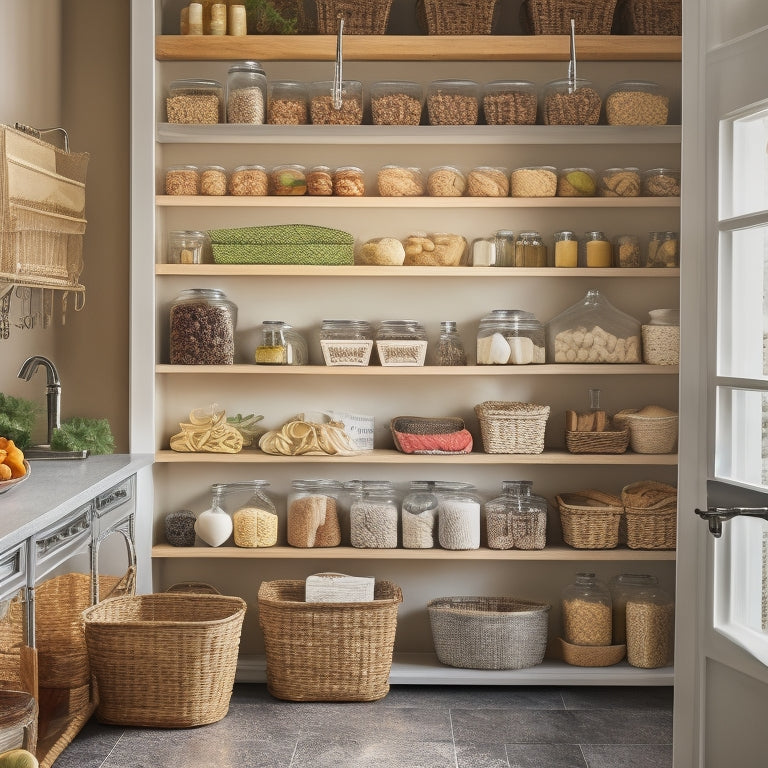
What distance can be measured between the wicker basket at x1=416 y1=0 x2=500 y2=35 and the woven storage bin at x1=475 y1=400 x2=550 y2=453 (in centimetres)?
155

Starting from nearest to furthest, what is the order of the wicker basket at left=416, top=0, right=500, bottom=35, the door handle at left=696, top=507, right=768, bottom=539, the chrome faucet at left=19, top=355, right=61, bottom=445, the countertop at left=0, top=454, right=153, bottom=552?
1. the door handle at left=696, top=507, right=768, bottom=539
2. the countertop at left=0, top=454, right=153, bottom=552
3. the chrome faucet at left=19, top=355, right=61, bottom=445
4. the wicker basket at left=416, top=0, right=500, bottom=35

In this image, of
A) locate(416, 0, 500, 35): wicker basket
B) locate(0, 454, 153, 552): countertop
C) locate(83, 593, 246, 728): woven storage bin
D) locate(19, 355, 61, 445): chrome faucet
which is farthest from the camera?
locate(416, 0, 500, 35): wicker basket

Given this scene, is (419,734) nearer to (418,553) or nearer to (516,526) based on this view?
(418,553)

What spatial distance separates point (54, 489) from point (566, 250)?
7.29ft

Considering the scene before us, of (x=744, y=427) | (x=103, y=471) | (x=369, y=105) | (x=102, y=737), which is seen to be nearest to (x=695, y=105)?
(x=744, y=427)

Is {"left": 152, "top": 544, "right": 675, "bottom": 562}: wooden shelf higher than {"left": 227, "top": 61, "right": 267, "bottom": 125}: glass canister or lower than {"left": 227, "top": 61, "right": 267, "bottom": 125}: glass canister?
lower

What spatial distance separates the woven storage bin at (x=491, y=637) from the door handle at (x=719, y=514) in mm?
1660

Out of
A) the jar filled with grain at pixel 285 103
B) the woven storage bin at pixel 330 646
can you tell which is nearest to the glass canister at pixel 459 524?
the woven storage bin at pixel 330 646

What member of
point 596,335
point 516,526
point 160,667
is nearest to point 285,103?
point 596,335

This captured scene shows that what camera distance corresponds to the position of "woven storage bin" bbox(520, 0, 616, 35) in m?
3.98

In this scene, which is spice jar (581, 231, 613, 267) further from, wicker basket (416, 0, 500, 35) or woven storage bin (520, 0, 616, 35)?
wicker basket (416, 0, 500, 35)

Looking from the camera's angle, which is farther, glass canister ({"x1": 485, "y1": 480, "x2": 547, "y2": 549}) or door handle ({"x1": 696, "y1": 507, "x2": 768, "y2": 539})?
glass canister ({"x1": 485, "y1": 480, "x2": 547, "y2": 549})

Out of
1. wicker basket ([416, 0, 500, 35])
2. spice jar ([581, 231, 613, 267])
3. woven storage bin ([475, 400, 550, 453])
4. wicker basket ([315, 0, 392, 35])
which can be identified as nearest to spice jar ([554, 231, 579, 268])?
spice jar ([581, 231, 613, 267])

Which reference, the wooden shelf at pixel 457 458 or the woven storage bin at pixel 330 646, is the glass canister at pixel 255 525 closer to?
the wooden shelf at pixel 457 458
